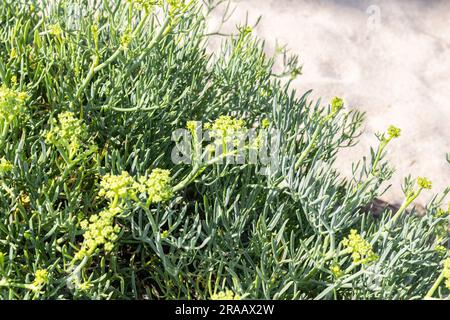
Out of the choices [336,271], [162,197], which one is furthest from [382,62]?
[162,197]

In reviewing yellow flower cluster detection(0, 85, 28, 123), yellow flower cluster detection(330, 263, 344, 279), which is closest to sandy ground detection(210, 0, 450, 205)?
yellow flower cluster detection(330, 263, 344, 279)

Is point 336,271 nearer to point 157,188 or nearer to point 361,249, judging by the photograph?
point 361,249

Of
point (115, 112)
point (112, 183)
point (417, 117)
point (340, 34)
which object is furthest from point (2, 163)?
point (340, 34)

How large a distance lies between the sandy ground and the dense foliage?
1157 mm

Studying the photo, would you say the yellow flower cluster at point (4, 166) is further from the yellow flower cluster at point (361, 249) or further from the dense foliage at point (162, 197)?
the yellow flower cluster at point (361, 249)

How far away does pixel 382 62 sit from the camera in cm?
368

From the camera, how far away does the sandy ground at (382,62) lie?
3.17 metres

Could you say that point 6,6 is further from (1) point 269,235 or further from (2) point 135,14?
(1) point 269,235

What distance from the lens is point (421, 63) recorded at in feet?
12.1

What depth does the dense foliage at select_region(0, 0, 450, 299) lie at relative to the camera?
1618 millimetres

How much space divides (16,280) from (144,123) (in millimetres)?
622

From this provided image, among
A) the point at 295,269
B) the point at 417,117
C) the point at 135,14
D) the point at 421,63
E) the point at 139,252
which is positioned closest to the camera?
the point at 295,269

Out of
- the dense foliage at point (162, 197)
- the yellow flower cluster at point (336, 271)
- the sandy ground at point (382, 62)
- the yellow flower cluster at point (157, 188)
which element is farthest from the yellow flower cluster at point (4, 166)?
the sandy ground at point (382, 62)

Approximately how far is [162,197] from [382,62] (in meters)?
2.53
